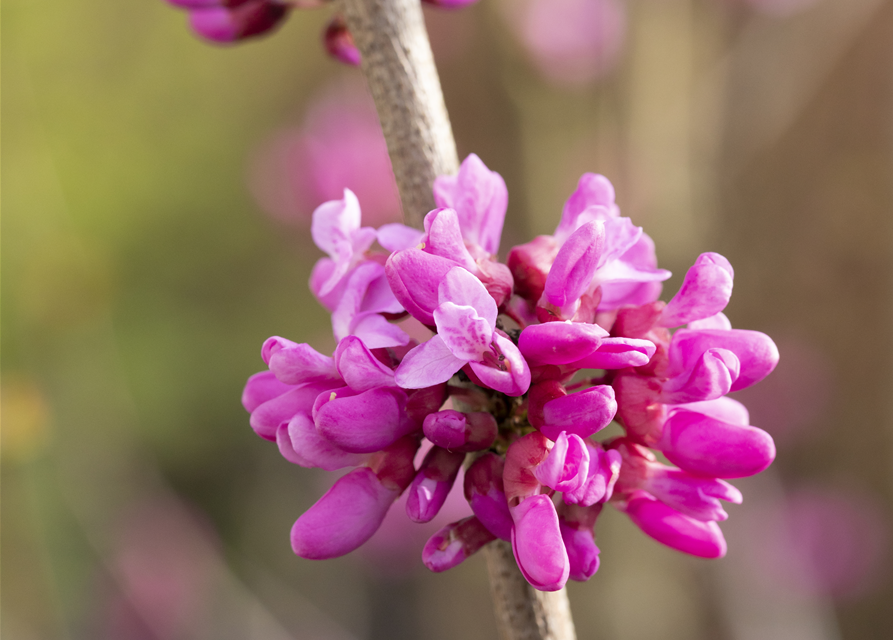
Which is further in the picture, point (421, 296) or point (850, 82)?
point (850, 82)

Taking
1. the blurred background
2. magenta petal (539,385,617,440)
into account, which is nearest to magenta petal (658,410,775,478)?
magenta petal (539,385,617,440)

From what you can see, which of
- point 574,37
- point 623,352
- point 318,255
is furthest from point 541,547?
point 318,255

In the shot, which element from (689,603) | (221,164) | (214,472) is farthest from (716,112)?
(214,472)

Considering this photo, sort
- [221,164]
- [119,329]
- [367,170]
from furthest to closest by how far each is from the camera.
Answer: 1. [221,164]
2. [119,329]
3. [367,170]

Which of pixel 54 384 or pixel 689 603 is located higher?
pixel 54 384

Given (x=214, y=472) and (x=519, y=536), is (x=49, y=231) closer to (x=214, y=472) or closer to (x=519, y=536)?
(x=214, y=472)

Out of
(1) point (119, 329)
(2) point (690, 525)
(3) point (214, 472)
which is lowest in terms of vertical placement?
(3) point (214, 472)
